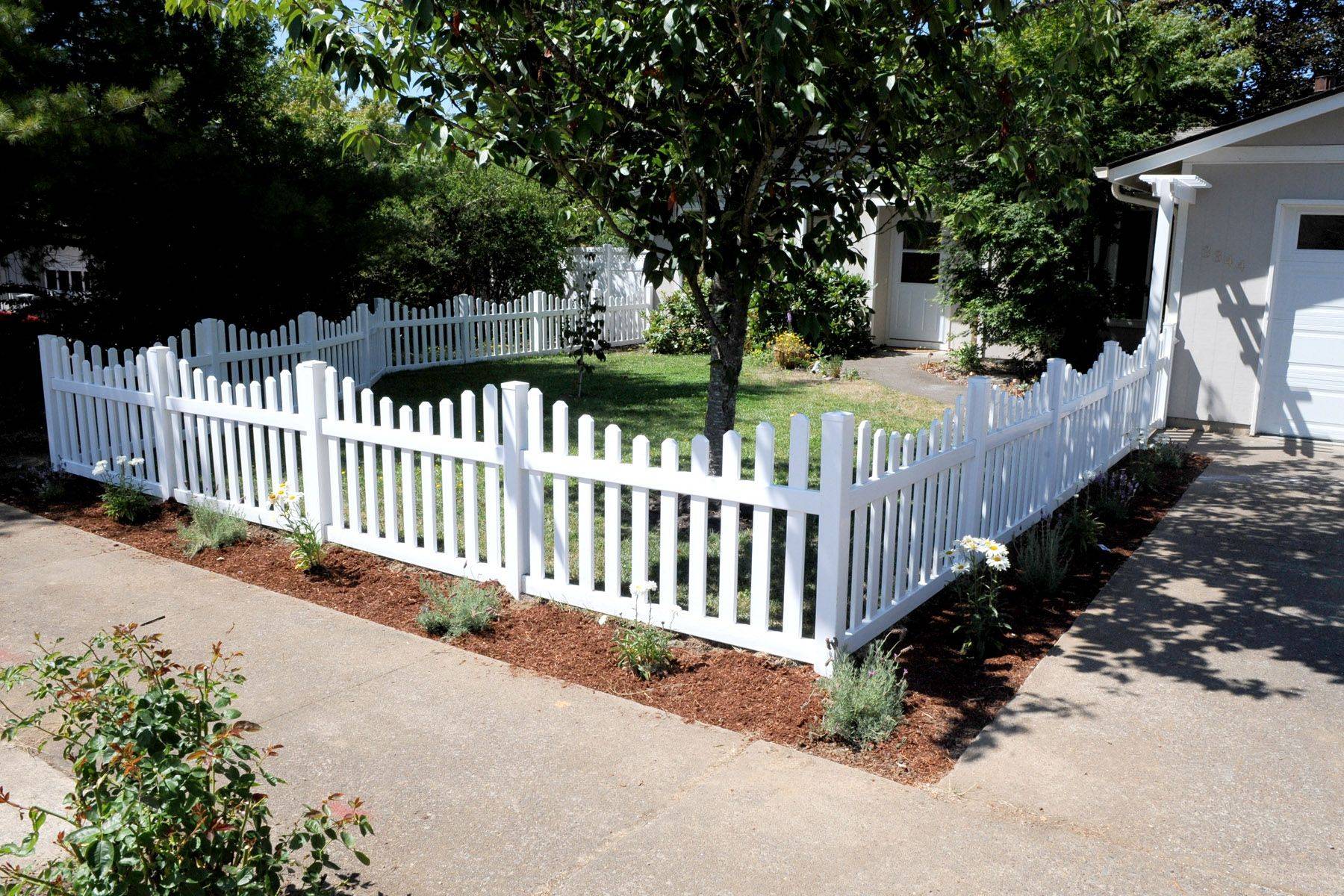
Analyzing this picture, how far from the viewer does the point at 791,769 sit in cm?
427

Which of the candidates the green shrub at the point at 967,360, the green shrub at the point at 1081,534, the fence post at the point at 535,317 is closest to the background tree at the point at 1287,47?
the green shrub at the point at 967,360

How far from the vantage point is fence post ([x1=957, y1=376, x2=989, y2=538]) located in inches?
243

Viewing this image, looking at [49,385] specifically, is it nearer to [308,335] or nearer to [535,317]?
[308,335]

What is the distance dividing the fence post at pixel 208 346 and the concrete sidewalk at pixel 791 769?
336cm

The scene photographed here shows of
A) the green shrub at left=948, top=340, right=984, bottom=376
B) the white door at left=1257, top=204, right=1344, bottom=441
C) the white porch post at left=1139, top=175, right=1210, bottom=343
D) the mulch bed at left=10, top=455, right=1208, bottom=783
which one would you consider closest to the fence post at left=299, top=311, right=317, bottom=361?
the mulch bed at left=10, top=455, right=1208, bottom=783

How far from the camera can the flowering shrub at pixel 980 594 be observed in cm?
541

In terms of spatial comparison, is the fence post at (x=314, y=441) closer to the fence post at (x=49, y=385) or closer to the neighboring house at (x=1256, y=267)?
the fence post at (x=49, y=385)

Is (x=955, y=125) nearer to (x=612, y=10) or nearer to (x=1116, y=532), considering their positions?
(x=612, y=10)

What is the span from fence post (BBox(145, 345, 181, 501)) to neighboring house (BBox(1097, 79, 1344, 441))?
9.23 meters

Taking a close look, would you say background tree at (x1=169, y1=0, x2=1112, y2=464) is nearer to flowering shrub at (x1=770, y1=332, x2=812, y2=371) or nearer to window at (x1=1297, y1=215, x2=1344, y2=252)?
window at (x1=1297, y1=215, x2=1344, y2=252)

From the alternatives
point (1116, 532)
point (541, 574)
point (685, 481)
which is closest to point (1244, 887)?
point (685, 481)

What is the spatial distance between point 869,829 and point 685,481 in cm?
200

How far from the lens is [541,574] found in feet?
19.7

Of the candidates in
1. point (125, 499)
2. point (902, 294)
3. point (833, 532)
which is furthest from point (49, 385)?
point (902, 294)
